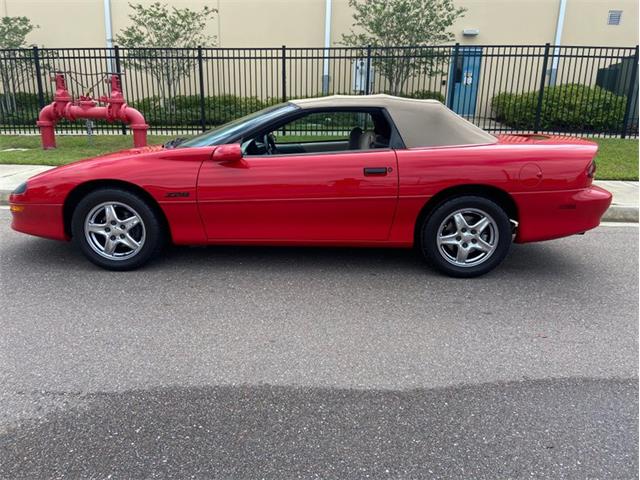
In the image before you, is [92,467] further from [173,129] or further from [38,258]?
[173,129]

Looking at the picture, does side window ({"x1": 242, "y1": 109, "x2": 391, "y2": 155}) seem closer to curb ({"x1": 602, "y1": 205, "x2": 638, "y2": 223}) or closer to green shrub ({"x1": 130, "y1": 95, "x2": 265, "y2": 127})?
curb ({"x1": 602, "y1": 205, "x2": 638, "y2": 223})

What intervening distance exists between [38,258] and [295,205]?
2446 millimetres

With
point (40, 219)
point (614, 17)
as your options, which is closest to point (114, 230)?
point (40, 219)

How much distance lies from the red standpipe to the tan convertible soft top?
625 centimetres

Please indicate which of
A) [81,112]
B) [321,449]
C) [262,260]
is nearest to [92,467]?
[321,449]

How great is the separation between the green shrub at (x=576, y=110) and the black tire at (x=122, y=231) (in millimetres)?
10960

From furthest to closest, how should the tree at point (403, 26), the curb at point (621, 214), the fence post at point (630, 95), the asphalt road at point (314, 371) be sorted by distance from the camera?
1. the tree at point (403, 26)
2. the fence post at point (630, 95)
3. the curb at point (621, 214)
4. the asphalt road at point (314, 371)

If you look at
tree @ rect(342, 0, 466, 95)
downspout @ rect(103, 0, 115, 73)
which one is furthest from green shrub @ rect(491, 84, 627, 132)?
downspout @ rect(103, 0, 115, 73)

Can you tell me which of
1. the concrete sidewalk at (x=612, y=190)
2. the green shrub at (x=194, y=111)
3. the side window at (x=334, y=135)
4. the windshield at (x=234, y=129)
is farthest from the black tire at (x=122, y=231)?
the green shrub at (x=194, y=111)

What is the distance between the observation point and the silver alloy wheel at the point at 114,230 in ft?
13.9

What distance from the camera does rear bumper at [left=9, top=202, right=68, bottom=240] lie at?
14.0 ft

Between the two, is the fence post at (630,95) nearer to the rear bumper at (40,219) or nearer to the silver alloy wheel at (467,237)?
the silver alloy wheel at (467,237)

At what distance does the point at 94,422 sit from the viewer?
2.46m

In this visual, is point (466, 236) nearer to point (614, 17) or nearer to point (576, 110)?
point (576, 110)
